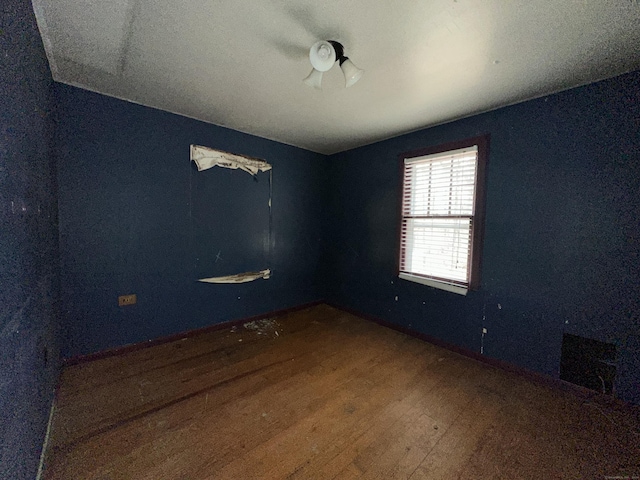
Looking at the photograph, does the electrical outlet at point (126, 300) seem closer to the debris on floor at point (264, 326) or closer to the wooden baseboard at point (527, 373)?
the debris on floor at point (264, 326)

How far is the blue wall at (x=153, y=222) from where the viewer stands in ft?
7.14

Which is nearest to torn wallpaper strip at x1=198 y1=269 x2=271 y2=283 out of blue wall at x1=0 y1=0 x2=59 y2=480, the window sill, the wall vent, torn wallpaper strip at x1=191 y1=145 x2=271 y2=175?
torn wallpaper strip at x1=191 y1=145 x2=271 y2=175

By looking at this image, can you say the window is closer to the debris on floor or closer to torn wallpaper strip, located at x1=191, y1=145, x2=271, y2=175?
the debris on floor

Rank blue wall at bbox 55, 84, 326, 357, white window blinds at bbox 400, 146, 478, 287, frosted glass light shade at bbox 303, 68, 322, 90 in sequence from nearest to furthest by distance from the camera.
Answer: frosted glass light shade at bbox 303, 68, 322, 90 → blue wall at bbox 55, 84, 326, 357 → white window blinds at bbox 400, 146, 478, 287

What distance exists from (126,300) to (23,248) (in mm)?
1542

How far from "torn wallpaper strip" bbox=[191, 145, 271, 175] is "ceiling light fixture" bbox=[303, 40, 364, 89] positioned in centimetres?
177

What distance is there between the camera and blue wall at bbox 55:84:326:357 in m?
2.18

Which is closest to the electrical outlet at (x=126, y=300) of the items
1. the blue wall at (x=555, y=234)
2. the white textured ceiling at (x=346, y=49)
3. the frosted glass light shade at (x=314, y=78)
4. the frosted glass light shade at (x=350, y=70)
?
the white textured ceiling at (x=346, y=49)

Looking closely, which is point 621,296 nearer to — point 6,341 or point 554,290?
point 554,290

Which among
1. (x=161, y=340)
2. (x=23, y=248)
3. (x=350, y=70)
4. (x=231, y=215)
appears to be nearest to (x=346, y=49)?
(x=350, y=70)

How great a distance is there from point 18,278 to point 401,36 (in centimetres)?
236

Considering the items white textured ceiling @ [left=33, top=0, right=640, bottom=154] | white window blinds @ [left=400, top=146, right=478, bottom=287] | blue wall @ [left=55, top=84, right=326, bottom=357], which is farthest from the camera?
white window blinds @ [left=400, top=146, right=478, bottom=287]

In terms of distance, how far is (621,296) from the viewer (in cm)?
180

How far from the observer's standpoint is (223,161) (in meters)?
3.00
